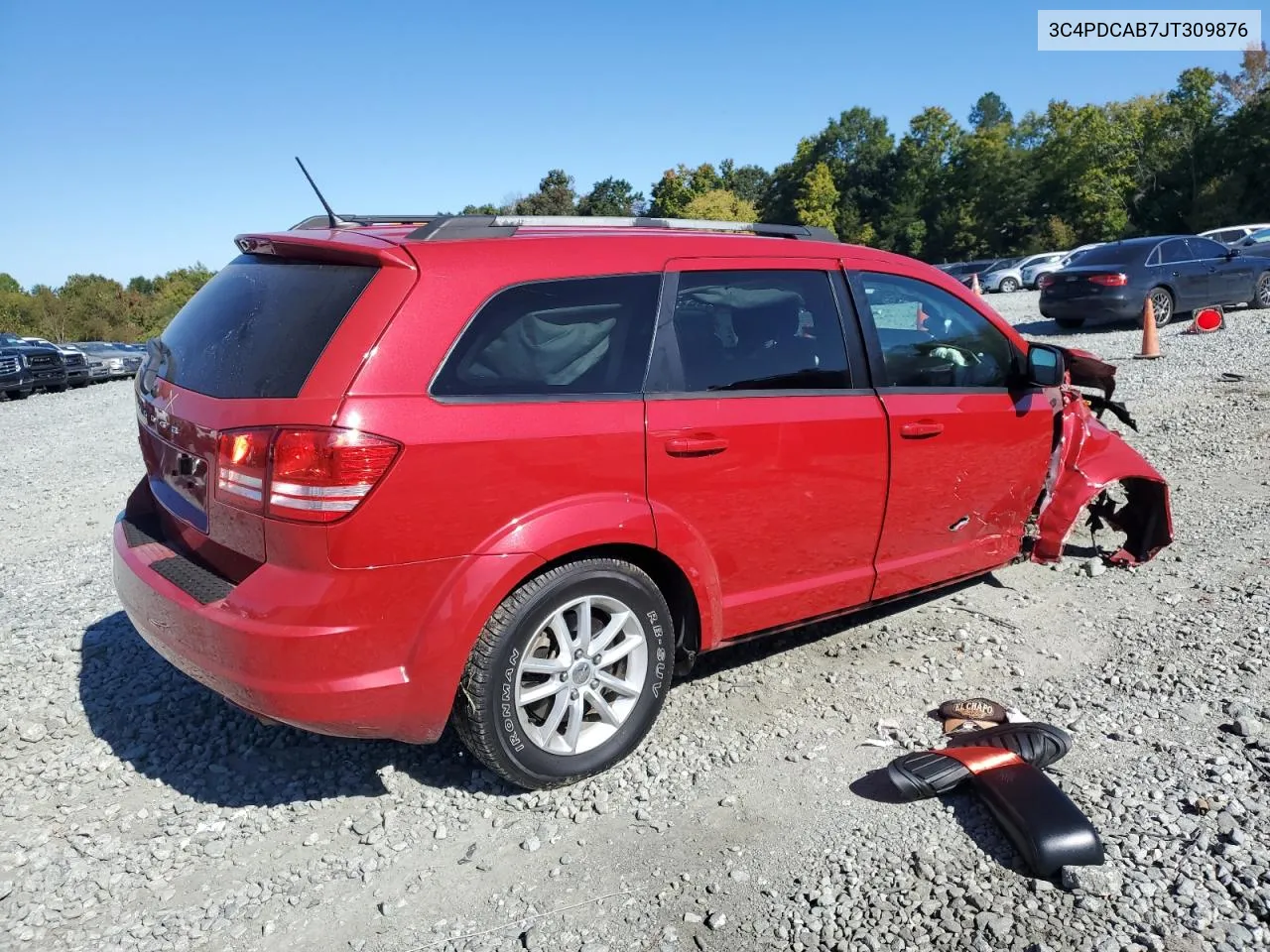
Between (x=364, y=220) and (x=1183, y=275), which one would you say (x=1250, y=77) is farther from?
(x=364, y=220)

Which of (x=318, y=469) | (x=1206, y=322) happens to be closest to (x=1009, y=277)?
(x=1206, y=322)

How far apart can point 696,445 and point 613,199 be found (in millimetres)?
83185

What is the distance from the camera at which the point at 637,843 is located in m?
2.95

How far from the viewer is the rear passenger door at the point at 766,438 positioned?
130 inches

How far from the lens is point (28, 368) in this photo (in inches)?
851

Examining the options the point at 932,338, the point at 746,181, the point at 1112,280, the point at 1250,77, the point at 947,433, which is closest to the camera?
the point at 947,433

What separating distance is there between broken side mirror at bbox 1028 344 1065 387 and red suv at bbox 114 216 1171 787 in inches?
18.3

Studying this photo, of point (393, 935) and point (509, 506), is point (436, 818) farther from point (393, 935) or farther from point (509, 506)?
point (509, 506)

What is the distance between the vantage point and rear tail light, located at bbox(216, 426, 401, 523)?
265 centimetres

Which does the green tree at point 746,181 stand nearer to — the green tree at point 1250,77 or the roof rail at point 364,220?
the green tree at point 1250,77

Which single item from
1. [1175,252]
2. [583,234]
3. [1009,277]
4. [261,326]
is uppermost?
[1009,277]

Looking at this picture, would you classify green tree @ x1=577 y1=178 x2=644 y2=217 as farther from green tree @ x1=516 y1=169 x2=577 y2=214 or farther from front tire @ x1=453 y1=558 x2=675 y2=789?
front tire @ x1=453 y1=558 x2=675 y2=789

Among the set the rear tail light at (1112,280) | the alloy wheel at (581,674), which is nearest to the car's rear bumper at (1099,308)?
the rear tail light at (1112,280)

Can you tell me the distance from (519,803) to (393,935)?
2.24ft
